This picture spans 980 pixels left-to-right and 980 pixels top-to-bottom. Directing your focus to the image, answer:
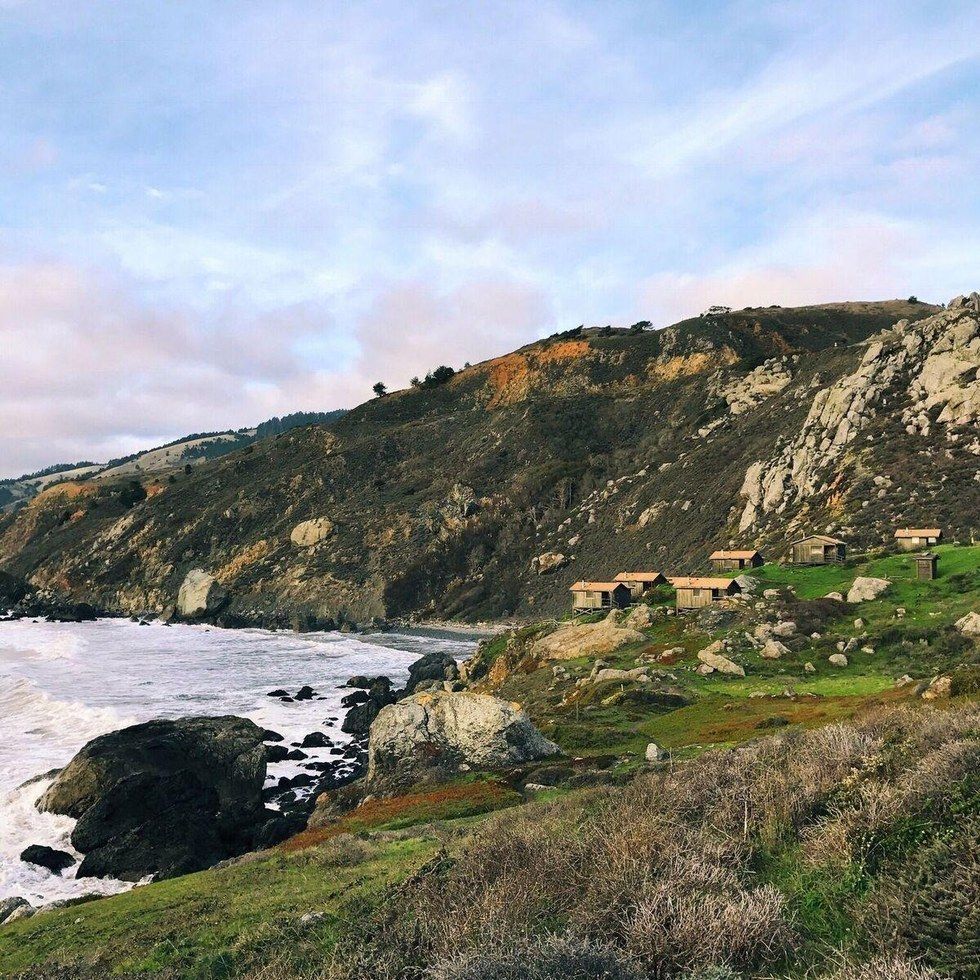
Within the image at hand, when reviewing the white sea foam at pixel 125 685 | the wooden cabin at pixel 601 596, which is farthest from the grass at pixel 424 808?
the wooden cabin at pixel 601 596

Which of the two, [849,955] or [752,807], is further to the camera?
[752,807]

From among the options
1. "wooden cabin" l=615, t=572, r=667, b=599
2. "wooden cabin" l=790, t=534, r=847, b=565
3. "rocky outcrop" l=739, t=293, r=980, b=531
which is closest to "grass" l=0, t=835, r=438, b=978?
"wooden cabin" l=790, t=534, r=847, b=565

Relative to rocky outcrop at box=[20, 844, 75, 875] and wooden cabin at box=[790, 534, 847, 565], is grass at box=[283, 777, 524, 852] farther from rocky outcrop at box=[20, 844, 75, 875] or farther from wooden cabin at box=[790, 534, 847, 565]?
wooden cabin at box=[790, 534, 847, 565]

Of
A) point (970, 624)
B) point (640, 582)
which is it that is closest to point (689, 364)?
point (640, 582)

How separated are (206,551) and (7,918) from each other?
144383 millimetres

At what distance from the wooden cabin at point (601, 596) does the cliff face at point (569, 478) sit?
17.1 meters

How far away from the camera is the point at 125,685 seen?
73938mm

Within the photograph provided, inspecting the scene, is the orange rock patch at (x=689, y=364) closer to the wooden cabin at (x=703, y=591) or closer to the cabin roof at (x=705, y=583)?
the cabin roof at (x=705, y=583)

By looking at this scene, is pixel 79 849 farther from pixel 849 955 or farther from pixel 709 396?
pixel 709 396

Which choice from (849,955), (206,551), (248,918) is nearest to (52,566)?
(206,551)

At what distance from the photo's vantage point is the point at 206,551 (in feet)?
526

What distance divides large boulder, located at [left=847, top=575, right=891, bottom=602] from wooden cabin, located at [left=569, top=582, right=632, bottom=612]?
1226 inches

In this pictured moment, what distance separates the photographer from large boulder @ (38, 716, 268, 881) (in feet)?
108

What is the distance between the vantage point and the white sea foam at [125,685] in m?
36.0
